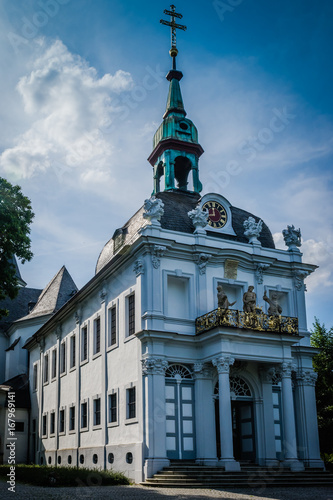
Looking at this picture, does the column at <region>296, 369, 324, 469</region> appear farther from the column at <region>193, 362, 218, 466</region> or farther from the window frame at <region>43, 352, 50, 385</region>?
the window frame at <region>43, 352, 50, 385</region>

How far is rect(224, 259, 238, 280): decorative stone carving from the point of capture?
26.5 m

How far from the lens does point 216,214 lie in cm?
2827

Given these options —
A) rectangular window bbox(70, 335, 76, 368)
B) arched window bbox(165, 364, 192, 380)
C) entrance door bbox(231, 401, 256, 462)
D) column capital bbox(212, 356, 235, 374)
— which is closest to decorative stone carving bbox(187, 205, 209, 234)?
arched window bbox(165, 364, 192, 380)

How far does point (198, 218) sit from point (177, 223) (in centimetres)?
101

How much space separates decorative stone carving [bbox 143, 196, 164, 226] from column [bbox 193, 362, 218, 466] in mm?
6522

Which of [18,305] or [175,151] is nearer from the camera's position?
[175,151]

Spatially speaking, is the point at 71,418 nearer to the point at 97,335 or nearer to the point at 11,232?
the point at 97,335

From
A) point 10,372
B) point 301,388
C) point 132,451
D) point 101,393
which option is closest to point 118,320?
point 101,393

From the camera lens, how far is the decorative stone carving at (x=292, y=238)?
29344 mm

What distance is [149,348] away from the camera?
23469 millimetres

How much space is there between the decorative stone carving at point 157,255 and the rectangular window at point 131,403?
5.39 m

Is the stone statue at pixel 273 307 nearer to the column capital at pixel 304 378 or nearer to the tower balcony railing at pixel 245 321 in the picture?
the tower balcony railing at pixel 245 321

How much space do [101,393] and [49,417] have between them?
9.94 metres

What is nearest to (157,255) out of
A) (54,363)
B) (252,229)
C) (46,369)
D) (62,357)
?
(252,229)
